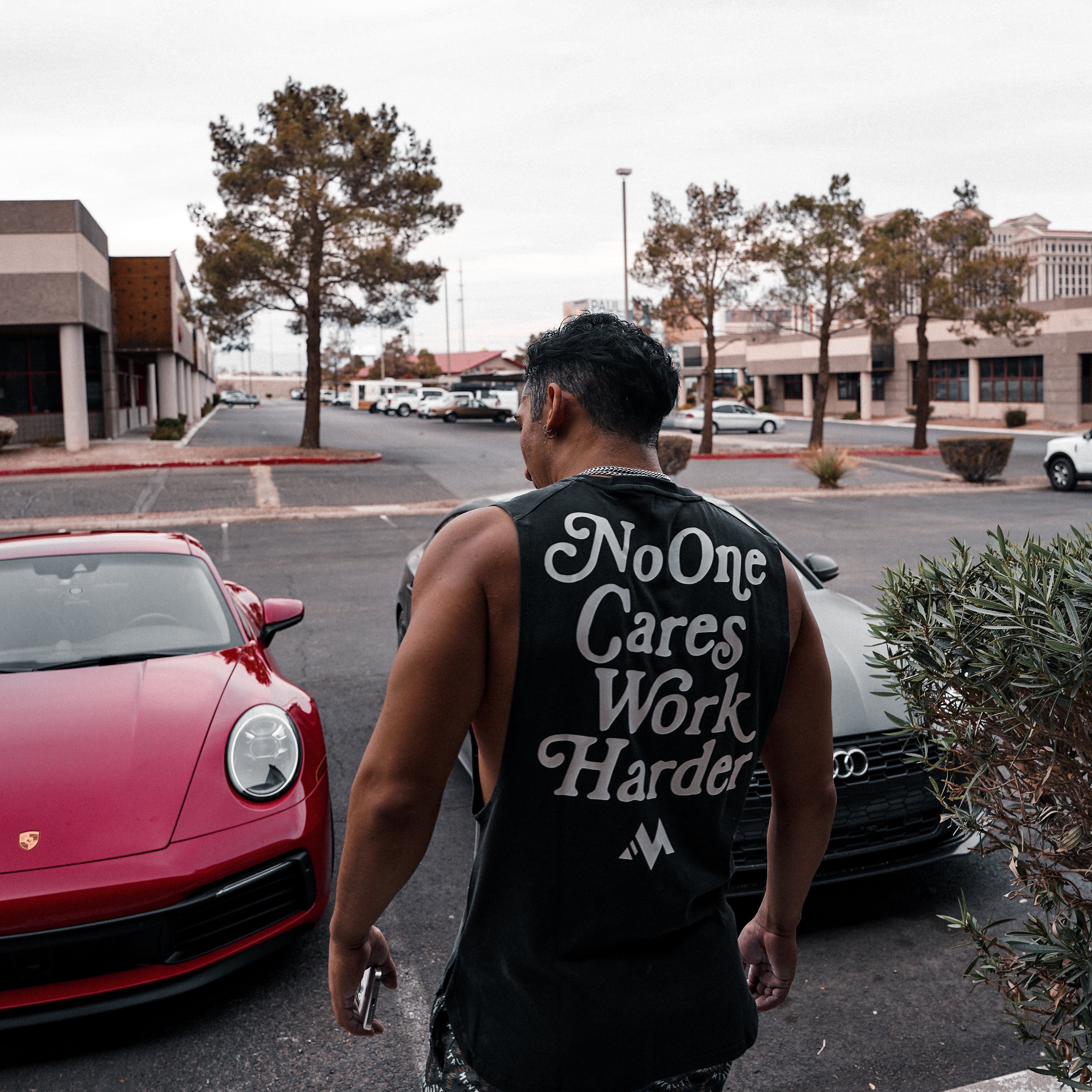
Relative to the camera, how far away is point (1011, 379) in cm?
5369

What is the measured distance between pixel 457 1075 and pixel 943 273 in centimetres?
3494

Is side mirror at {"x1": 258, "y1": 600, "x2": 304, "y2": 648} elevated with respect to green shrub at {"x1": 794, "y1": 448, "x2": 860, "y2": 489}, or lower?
lower

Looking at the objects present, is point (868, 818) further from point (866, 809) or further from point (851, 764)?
point (851, 764)

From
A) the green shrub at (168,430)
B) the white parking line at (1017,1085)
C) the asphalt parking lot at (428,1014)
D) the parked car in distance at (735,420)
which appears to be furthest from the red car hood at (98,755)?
the parked car in distance at (735,420)

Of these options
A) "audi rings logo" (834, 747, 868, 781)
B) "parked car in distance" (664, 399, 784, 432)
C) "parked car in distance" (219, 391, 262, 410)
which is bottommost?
"audi rings logo" (834, 747, 868, 781)

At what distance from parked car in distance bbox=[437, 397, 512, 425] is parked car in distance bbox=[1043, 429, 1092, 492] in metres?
32.9

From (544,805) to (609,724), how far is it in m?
0.15

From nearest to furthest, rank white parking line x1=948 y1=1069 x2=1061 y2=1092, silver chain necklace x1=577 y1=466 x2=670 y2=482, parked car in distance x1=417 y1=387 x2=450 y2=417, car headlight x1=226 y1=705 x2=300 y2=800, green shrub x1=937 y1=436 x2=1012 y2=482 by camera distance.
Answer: silver chain necklace x1=577 y1=466 x2=670 y2=482
white parking line x1=948 y1=1069 x2=1061 y2=1092
car headlight x1=226 y1=705 x2=300 y2=800
green shrub x1=937 y1=436 x2=1012 y2=482
parked car in distance x1=417 y1=387 x2=450 y2=417

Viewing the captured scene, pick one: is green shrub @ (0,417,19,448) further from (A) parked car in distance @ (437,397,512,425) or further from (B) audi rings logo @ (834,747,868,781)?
(B) audi rings logo @ (834,747,868,781)

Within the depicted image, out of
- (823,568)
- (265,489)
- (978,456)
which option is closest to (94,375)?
(265,489)

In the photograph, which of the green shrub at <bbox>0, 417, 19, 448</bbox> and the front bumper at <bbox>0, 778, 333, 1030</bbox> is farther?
the green shrub at <bbox>0, 417, 19, 448</bbox>

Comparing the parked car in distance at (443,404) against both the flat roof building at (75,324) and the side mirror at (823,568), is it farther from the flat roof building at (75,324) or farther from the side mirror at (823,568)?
the side mirror at (823,568)

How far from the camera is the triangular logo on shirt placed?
1528mm

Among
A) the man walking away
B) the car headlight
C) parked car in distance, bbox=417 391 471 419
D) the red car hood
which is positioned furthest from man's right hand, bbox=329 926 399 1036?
parked car in distance, bbox=417 391 471 419
